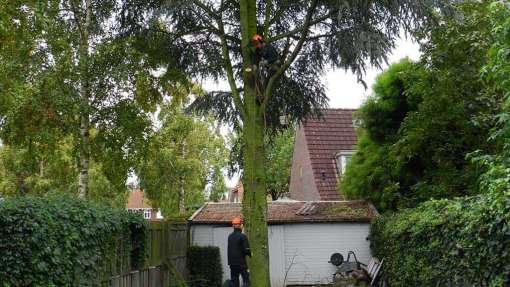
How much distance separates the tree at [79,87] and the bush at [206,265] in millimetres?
3605

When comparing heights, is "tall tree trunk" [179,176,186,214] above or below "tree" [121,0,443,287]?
below

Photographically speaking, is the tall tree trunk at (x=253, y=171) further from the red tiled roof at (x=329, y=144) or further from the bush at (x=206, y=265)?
the red tiled roof at (x=329, y=144)

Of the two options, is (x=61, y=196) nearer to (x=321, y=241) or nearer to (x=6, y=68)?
(x=6, y=68)

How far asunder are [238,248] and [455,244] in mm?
5628

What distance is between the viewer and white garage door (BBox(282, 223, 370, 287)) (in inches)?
797

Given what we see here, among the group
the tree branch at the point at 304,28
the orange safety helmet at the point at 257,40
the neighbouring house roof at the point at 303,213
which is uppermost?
the tree branch at the point at 304,28

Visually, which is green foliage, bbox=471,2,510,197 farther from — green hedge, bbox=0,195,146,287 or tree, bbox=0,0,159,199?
tree, bbox=0,0,159,199

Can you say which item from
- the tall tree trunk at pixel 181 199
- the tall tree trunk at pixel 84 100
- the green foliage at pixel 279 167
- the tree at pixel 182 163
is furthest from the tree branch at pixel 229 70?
the green foliage at pixel 279 167

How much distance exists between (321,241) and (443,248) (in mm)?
10843

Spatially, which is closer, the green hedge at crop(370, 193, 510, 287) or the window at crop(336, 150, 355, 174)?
the green hedge at crop(370, 193, 510, 287)

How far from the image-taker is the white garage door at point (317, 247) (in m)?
20.2

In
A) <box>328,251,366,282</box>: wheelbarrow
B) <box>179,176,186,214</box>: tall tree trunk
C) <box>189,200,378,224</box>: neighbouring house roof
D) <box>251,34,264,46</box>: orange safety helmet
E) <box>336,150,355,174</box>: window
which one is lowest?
<box>328,251,366,282</box>: wheelbarrow

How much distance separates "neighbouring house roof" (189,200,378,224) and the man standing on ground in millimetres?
6743

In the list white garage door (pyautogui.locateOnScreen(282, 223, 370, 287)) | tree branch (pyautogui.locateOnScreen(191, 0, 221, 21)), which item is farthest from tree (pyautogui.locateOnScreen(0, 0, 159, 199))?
white garage door (pyautogui.locateOnScreen(282, 223, 370, 287))
